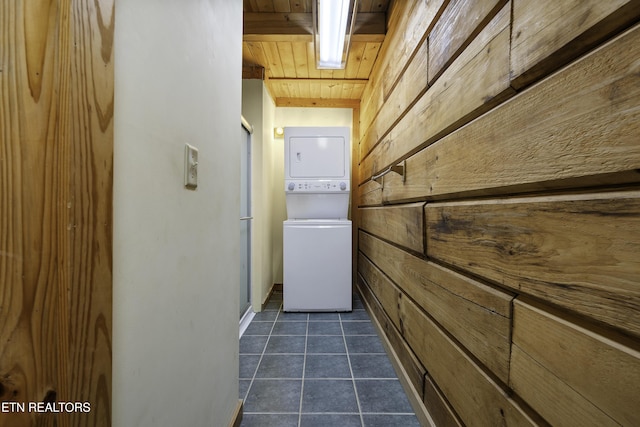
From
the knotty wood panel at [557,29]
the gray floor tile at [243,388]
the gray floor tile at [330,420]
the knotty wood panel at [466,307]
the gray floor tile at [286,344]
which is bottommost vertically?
the gray floor tile at [330,420]

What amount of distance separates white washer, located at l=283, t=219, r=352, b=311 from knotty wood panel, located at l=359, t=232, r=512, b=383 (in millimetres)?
1253

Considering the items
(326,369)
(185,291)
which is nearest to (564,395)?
(185,291)

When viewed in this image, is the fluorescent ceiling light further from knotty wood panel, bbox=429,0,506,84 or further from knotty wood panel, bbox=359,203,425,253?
knotty wood panel, bbox=359,203,425,253

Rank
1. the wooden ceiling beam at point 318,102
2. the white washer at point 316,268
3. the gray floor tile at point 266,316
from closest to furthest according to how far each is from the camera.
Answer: the gray floor tile at point 266,316 → the white washer at point 316,268 → the wooden ceiling beam at point 318,102

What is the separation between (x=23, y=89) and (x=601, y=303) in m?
0.95

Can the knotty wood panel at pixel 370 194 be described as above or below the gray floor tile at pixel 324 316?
above

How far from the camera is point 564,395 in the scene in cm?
56

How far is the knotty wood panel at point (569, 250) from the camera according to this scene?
0.45 m

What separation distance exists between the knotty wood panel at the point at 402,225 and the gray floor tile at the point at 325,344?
2.75 feet

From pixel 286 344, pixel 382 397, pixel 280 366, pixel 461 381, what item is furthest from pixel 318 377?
pixel 461 381

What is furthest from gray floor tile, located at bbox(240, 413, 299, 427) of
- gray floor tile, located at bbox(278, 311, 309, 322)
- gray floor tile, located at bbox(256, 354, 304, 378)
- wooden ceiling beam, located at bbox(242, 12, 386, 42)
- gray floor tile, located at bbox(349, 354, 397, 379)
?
wooden ceiling beam, located at bbox(242, 12, 386, 42)

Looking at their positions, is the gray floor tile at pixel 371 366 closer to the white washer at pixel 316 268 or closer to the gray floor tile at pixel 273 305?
the white washer at pixel 316 268

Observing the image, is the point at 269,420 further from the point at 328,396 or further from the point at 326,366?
the point at 326,366

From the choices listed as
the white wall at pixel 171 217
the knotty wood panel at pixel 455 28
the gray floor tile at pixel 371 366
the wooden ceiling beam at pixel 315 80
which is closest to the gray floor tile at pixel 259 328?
the gray floor tile at pixel 371 366
